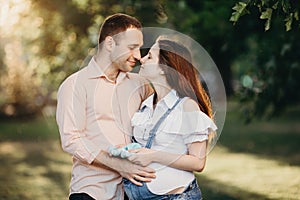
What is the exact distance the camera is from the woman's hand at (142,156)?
13.6 ft

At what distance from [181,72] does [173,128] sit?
316 millimetres

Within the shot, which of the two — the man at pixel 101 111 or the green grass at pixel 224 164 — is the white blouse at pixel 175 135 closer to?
the man at pixel 101 111

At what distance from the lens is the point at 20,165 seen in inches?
549

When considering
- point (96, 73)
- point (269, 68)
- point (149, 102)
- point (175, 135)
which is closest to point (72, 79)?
point (96, 73)

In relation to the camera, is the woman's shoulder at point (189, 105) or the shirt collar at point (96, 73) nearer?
the woman's shoulder at point (189, 105)

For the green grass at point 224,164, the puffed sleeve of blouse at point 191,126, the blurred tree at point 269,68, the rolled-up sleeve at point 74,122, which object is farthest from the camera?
the blurred tree at point 269,68

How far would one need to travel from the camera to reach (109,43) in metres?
4.53

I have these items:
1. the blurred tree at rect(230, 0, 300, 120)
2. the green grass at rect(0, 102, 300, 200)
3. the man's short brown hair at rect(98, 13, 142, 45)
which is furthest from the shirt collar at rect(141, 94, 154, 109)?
the blurred tree at rect(230, 0, 300, 120)

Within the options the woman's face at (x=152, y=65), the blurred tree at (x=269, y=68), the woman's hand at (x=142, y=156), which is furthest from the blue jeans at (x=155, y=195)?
the blurred tree at (x=269, y=68)

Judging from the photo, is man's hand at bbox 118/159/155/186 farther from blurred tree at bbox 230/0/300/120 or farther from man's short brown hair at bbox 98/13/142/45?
blurred tree at bbox 230/0/300/120

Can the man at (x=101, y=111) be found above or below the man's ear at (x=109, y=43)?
below

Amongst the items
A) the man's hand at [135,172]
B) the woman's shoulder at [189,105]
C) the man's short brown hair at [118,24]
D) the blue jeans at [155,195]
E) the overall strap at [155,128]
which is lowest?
the blue jeans at [155,195]

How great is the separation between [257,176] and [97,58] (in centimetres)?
736

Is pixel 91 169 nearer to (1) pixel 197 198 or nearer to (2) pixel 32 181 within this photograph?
(1) pixel 197 198
